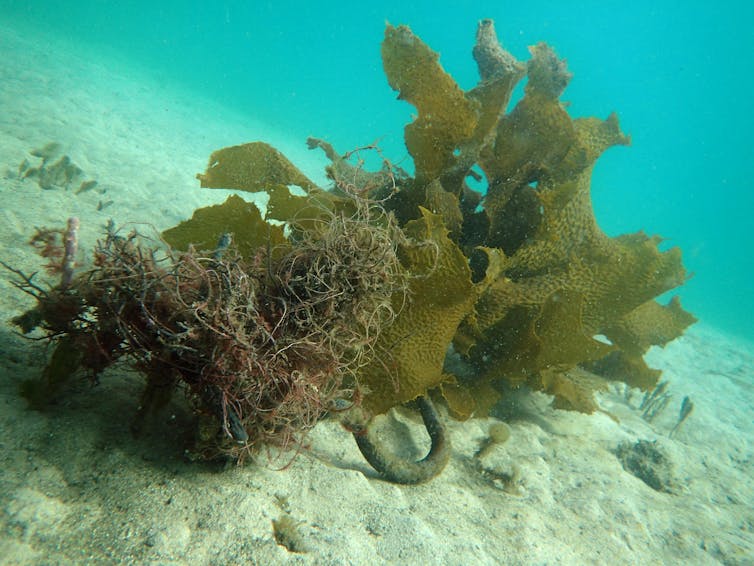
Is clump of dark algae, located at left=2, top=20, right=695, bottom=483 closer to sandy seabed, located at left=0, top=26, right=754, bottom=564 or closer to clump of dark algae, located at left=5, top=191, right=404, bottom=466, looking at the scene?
clump of dark algae, located at left=5, top=191, right=404, bottom=466

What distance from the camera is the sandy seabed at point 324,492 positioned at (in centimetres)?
113

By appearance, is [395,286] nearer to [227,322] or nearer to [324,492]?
[227,322]

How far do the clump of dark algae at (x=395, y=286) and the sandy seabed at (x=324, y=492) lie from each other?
14 centimetres

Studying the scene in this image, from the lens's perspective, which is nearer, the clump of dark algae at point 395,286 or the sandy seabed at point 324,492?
the sandy seabed at point 324,492

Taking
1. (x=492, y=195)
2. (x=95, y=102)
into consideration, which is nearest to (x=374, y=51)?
(x=95, y=102)

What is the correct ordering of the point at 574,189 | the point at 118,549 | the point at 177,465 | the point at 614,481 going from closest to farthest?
the point at 118,549, the point at 177,465, the point at 574,189, the point at 614,481

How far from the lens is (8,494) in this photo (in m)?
1.07

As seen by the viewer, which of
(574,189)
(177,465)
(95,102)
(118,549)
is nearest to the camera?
(118,549)

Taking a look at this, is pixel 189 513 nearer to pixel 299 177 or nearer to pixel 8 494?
pixel 8 494

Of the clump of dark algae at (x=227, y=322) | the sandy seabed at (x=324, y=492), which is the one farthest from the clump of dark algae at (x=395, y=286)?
the sandy seabed at (x=324, y=492)

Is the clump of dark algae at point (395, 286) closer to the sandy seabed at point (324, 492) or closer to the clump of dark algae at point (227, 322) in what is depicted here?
the clump of dark algae at point (227, 322)

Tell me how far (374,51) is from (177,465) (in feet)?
338

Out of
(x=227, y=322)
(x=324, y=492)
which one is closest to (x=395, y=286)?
(x=227, y=322)

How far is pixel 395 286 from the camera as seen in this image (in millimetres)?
1708
